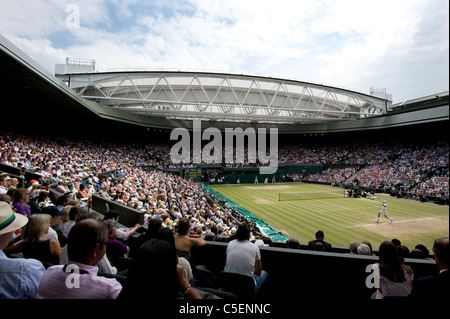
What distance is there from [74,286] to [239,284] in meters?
2.01

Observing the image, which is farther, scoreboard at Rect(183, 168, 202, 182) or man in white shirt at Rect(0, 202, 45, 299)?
scoreboard at Rect(183, 168, 202, 182)

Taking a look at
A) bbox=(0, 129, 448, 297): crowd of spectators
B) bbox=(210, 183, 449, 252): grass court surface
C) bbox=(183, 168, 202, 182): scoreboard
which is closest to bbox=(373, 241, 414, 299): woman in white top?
Result: bbox=(0, 129, 448, 297): crowd of spectators

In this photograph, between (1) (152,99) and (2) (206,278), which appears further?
(1) (152,99)

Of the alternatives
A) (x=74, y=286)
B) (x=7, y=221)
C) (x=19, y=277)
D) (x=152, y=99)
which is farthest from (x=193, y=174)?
(x=74, y=286)

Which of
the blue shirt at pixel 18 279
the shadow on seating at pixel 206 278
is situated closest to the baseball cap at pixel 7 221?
the blue shirt at pixel 18 279

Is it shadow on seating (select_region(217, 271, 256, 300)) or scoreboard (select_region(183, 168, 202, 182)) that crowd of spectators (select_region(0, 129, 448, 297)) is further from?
scoreboard (select_region(183, 168, 202, 182))

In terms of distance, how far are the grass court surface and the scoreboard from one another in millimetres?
12601

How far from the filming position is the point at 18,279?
2127 mm

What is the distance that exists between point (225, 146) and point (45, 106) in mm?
30803

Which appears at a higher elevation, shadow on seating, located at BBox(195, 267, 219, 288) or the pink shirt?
the pink shirt

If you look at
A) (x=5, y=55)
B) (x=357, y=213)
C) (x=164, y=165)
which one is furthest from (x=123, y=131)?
(x=357, y=213)

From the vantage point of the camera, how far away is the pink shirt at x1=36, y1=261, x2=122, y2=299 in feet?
6.11

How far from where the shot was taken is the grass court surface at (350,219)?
1329 centimetres

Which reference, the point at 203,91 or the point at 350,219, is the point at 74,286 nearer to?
the point at 350,219
